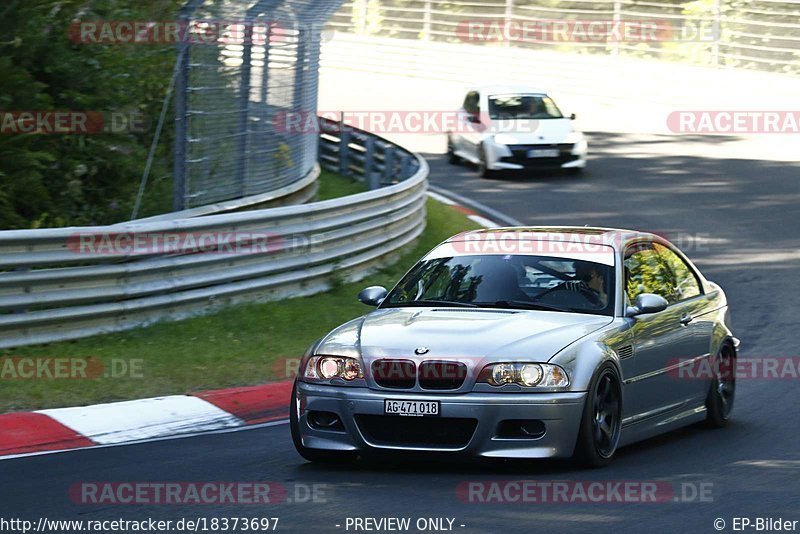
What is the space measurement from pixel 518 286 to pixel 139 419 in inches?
113

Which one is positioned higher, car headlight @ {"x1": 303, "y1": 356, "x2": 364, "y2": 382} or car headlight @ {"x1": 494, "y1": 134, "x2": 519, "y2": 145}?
car headlight @ {"x1": 303, "y1": 356, "x2": 364, "y2": 382}

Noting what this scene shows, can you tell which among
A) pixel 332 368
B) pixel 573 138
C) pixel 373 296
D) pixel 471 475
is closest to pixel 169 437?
pixel 373 296

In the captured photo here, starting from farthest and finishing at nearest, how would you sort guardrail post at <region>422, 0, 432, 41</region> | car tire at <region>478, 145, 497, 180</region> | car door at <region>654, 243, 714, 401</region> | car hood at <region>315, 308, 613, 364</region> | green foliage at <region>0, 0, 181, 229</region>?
guardrail post at <region>422, 0, 432, 41</region>, car tire at <region>478, 145, 497, 180</region>, green foliage at <region>0, 0, 181, 229</region>, car door at <region>654, 243, 714, 401</region>, car hood at <region>315, 308, 613, 364</region>

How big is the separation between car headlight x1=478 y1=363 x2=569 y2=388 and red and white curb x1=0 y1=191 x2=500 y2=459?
263 cm

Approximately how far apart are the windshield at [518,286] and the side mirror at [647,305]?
0.14 m

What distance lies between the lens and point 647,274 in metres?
8.95

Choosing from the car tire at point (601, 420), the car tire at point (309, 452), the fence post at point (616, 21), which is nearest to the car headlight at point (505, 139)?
the fence post at point (616, 21)

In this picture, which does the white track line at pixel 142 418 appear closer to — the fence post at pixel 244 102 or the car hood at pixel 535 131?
the fence post at pixel 244 102

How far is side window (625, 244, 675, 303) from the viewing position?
342 inches

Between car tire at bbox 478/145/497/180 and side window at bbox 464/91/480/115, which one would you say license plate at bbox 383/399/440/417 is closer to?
car tire at bbox 478/145/497/180

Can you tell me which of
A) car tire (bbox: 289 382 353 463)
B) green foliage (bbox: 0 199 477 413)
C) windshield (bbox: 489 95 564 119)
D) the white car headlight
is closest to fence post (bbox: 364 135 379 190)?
windshield (bbox: 489 95 564 119)

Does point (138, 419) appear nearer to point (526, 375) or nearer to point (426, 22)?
point (526, 375)

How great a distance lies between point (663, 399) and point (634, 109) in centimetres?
2579

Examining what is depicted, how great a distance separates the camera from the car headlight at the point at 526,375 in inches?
289
